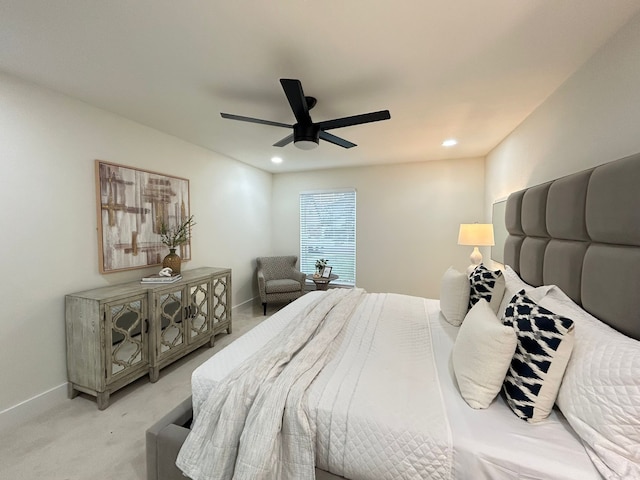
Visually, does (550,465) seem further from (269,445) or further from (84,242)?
(84,242)

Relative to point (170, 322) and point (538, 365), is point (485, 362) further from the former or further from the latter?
point (170, 322)

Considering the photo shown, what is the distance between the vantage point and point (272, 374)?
1.25 meters

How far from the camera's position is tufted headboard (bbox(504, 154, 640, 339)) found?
1.07 m

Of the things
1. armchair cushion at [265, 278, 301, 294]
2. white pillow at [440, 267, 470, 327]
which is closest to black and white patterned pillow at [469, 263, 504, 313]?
white pillow at [440, 267, 470, 327]

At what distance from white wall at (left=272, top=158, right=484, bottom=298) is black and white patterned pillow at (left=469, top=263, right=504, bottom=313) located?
7.01ft

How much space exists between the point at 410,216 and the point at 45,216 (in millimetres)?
4197

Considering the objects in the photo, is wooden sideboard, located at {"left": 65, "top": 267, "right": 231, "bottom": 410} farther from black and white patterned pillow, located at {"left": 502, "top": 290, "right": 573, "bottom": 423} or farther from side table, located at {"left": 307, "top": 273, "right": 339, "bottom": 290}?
black and white patterned pillow, located at {"left": 502, "top": 290, "right": 573, "bottom": 423}

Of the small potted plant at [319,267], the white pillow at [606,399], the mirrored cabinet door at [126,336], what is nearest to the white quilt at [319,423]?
the white pillow at [606,399]

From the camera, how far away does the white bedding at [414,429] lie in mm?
867

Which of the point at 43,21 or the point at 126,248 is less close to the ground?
the point at 43,21

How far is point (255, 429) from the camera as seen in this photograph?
1.03m

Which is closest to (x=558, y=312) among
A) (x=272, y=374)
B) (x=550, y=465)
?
(x=550, y=465)

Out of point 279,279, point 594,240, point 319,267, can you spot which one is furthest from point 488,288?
point 279,279

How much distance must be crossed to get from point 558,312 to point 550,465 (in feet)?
2.38
